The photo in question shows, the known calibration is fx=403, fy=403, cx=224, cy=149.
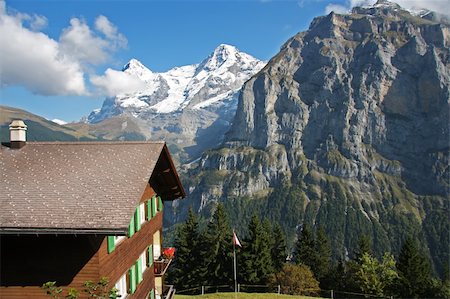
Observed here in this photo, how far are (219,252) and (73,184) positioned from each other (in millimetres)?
59919

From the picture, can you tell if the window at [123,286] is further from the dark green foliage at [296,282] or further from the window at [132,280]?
the dark green foliage at [296,282]

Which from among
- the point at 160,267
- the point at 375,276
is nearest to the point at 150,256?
the point at 160,267

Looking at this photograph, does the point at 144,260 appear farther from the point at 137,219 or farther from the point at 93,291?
the point at 93,291

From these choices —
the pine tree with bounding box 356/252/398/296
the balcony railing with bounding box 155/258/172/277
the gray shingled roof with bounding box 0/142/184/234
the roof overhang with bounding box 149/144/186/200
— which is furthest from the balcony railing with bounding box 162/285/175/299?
the pine tree with bounding box 356/252/398/296

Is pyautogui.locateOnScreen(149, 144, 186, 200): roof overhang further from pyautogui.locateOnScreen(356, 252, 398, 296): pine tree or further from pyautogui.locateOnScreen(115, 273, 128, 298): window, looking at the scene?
pyautogui.locateOnScreen(356, 252, 398, 296): pine tree

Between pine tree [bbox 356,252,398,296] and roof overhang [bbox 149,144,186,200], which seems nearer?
roof overhang [bbox 149,144,186,200]

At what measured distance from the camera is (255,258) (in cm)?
6825

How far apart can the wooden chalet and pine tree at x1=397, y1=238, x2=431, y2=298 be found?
2361 inches

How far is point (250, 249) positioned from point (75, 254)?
5709cm

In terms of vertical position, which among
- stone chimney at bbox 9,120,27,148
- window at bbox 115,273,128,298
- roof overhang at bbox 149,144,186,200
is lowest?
window at bbox 115,273,128,298

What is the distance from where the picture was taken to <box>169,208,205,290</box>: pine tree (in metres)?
70.1

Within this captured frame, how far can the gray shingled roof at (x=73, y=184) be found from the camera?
12.5 metres

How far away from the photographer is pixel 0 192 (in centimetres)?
1386

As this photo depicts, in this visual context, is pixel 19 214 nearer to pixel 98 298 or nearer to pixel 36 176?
pixel 36 176
